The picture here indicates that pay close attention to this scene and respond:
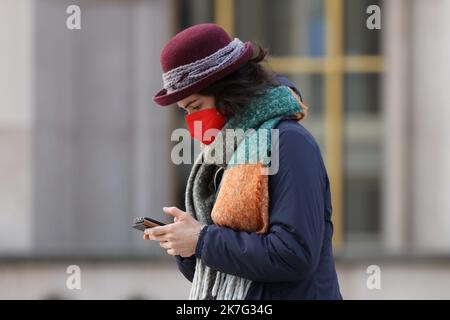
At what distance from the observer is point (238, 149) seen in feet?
8.21

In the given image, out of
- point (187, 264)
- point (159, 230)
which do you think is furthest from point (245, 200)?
point (187, 264)

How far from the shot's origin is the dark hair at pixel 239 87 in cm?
254

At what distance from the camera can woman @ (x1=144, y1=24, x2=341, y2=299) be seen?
2385 millimetres

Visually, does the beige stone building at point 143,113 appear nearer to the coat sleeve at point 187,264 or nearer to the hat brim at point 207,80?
Answer: the coat sleeve at point 187,264

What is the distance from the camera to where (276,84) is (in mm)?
2580

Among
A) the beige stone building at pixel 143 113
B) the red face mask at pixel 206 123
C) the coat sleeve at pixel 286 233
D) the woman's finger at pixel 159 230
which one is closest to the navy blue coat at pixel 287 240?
the coat sleeve at pixel 286 233

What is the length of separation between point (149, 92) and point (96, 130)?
637 millimetres

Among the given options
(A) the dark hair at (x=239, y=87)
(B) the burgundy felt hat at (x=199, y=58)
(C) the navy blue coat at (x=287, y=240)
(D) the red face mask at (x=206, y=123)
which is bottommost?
(C) the navy blue coat at (x=287, y=240)

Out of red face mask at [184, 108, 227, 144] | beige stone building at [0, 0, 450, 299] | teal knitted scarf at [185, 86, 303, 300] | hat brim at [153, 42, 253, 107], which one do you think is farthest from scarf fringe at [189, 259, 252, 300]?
beige stone building at [0, 0, 450, 299]

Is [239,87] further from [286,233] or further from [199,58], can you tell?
[286,233]

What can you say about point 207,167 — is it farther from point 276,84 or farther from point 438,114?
point 438,114

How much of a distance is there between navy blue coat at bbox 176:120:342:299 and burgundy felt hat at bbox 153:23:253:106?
239 mm

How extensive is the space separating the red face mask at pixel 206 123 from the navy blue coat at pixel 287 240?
0.21 metres
